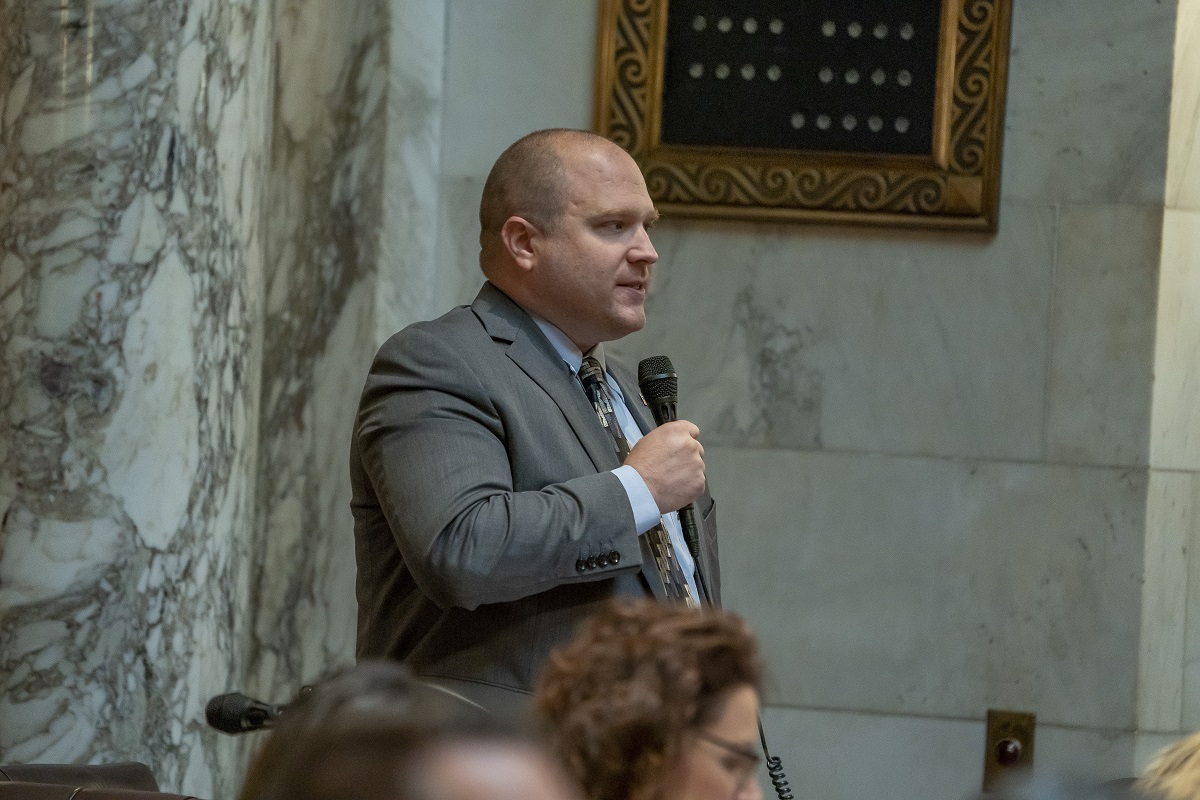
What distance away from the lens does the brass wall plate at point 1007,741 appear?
469cm

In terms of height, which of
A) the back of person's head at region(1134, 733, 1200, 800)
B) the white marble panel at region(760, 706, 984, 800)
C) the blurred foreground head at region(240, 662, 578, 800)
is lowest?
the white marble panel at region(760, 706, 984, 800)

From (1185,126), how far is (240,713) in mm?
3847

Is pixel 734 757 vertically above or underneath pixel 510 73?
underneath

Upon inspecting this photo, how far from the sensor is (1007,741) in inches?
186

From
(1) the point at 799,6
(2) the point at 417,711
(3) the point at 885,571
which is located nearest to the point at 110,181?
(1) the point at 799,6

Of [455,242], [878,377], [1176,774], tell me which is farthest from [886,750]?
[1176,774]

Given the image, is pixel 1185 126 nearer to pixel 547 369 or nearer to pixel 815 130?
pixel 815 130

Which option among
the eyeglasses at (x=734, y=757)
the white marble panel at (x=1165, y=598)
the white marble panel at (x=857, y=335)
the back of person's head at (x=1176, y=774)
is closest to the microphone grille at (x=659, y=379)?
the back of person's head at (x=1176, y=774)

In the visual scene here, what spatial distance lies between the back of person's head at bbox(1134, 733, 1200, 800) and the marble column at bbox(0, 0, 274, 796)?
8.11ft

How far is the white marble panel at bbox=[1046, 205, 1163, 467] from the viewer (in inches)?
186

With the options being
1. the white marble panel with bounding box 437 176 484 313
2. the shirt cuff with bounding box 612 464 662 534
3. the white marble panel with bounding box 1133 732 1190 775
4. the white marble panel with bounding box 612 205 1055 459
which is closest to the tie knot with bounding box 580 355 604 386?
the shirt cuff with bounding box 612 464 662 534

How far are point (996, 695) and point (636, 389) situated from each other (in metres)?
2.13

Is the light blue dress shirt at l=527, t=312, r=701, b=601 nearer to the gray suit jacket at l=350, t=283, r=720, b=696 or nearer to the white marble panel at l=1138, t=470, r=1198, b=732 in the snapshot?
the gray suit jacket at l=350, t=283, r=720, b=696

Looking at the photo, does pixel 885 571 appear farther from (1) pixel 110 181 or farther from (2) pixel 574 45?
(1) pixel 110 181
